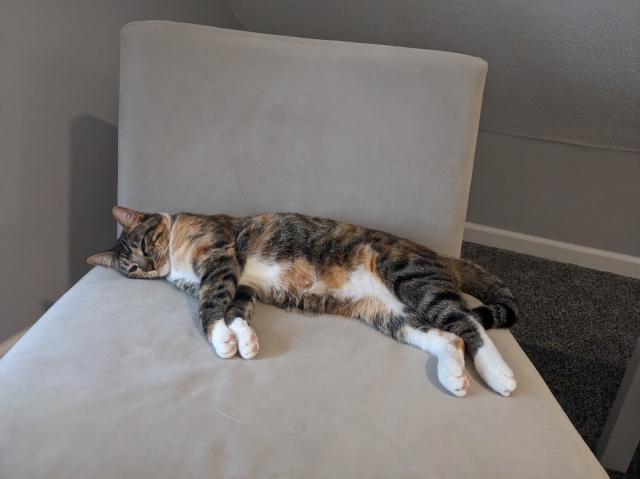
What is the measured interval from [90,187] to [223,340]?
0.94 meters

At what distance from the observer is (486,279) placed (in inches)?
51.8

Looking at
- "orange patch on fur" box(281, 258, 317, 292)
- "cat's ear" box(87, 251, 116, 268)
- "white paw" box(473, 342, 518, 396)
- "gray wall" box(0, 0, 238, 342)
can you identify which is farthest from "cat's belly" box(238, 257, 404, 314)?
"gray wall" box(0, 0, 238, 342)

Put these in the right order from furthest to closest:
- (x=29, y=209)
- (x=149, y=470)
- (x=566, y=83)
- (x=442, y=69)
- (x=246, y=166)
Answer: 1. (x=566, y=83)
2. (x=29, y=209)
3. (x=246, y=166)
4. (x=442, y=69)
5. (x=149, y=470)

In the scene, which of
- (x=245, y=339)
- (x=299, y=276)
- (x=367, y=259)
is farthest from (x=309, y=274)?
(x=245, y=339)

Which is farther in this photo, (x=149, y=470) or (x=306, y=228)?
(x=306, y=228)

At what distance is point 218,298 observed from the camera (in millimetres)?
1188

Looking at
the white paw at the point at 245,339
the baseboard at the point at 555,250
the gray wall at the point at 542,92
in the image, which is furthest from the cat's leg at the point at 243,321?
the baseboard at the point at 555,250

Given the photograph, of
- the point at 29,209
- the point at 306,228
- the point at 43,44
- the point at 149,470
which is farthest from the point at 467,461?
the point at 43,44

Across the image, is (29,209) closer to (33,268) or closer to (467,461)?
(33,268)

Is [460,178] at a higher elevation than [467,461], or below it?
higher

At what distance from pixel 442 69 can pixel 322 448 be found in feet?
2.91

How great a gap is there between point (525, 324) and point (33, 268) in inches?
66.9

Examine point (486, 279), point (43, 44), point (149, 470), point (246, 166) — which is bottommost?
point (149, 470)

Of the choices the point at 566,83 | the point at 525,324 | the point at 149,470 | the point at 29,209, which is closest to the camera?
the point at 149,470
